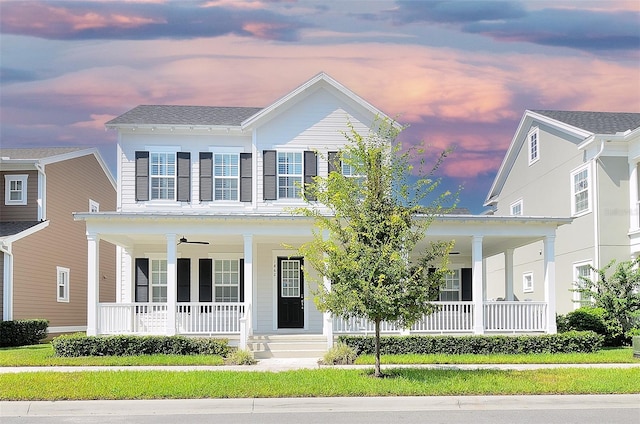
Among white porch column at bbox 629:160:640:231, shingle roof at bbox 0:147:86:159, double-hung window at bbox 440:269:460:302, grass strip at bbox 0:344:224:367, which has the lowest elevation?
grass strip at bbox 0:344:224:367

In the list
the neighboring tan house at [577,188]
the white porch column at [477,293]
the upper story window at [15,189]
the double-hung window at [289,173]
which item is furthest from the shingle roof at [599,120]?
the upper story window at [15,189]

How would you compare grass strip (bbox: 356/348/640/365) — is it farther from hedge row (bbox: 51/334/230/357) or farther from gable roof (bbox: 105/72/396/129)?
gable roof (bbox: 105/72/396/129)

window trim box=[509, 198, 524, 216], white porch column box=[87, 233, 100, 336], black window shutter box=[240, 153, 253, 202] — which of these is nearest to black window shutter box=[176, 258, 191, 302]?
black window shutter box=[240, 153, 253, 202]

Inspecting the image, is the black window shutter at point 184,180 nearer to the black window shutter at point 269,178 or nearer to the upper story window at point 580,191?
the black window shutter at point 269,178

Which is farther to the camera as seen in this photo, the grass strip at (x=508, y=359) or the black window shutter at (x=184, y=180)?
the black window shutter at (x=184, y=180)

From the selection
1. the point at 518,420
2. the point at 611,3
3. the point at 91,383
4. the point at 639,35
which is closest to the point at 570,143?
the point at 611,3

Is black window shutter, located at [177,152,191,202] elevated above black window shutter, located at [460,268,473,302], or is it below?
above

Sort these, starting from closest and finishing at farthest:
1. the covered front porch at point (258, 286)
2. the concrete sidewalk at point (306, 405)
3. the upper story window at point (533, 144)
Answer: the concrete sidewalk at point (306, 405) → the covered front porch at point (258, 286) → the upper story window at point (533, 144)

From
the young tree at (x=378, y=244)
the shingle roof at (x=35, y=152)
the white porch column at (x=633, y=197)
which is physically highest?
the shingle roof at (x=35, y=152)

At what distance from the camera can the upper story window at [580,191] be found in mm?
22172

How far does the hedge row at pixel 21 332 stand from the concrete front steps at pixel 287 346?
26.6 ft

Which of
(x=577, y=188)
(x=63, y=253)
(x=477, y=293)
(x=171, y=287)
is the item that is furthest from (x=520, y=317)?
(x=63, y=253)

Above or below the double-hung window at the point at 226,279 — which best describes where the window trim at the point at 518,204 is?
above

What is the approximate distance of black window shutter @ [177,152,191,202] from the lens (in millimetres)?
21000
